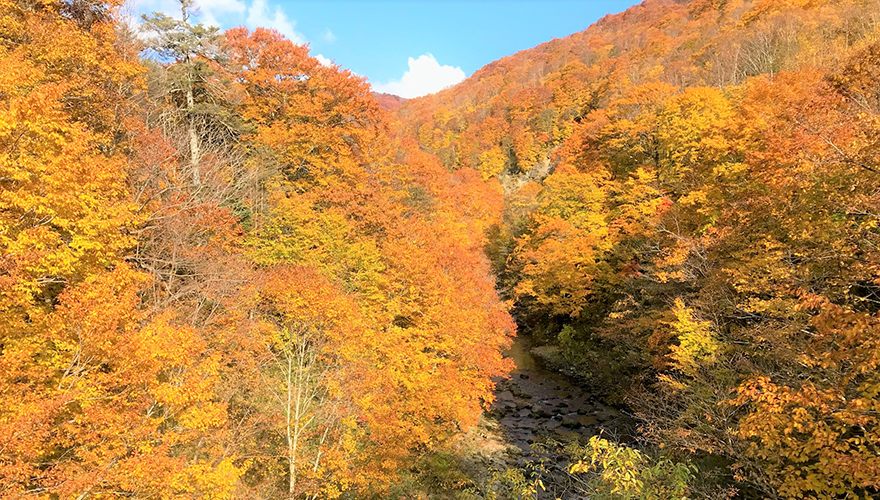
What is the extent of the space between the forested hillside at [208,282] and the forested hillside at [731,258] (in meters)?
8.47

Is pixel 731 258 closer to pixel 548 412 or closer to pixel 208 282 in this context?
pixel 548 412

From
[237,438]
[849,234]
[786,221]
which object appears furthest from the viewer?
[237,438]

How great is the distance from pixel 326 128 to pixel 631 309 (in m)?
22.9

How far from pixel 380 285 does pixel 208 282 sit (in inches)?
294

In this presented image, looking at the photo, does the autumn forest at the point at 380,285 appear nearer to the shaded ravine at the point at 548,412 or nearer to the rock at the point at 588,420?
the rock at the point at 588,420

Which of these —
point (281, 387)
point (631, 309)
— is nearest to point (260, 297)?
point (281, 387)

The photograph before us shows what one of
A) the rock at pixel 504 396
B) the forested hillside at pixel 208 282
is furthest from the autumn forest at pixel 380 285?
the rock at pixel 504 396

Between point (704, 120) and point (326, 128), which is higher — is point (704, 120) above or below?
below

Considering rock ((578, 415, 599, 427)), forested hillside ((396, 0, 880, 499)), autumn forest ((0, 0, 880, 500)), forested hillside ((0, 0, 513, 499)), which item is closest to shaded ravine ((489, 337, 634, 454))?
rock ((578, 415, 599, 427))

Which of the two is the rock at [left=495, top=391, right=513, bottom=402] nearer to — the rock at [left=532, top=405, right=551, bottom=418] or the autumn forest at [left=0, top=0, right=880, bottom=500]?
the rock at [left=532, top=405, right=551, bottom=418]

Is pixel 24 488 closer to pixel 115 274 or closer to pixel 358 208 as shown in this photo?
pixel 115 274

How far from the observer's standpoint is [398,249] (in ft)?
63.5

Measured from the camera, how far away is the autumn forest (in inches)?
328

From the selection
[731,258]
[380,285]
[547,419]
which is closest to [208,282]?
[380,285]
